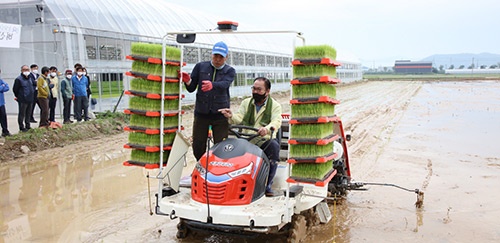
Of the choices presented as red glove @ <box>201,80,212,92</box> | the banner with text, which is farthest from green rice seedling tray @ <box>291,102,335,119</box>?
the banner with text

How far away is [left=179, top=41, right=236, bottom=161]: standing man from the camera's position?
5637 mm

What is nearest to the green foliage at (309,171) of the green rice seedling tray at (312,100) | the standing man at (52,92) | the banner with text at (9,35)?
the green rice seedling tray at (312,100)

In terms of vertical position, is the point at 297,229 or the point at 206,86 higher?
the point at 206,86

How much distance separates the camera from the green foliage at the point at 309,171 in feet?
16.4

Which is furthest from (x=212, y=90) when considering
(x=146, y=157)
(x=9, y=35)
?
(x=9, y=35)

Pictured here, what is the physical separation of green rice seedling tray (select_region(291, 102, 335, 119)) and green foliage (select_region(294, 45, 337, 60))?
1.59 feet

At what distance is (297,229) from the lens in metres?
5.23

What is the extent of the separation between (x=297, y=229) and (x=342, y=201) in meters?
2.56

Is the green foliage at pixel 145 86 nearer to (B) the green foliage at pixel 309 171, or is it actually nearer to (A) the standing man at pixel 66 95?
(B) the green foliage at pixel 309 171

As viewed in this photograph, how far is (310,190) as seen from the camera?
19.1 ft

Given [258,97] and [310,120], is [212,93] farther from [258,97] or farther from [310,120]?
[310,120]

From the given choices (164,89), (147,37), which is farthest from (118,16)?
(164,89)

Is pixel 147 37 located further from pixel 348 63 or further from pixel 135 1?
pixel 348 63

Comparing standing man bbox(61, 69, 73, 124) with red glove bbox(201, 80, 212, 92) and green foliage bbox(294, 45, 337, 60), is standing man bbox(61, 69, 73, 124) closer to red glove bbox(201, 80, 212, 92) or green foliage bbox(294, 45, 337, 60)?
red glove bbox(201, 80, 212, 92)
